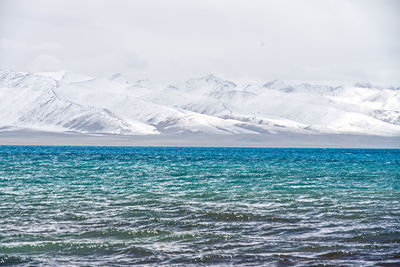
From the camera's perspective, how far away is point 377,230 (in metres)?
21.2

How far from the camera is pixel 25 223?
23.0 m

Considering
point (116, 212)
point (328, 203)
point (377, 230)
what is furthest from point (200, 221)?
point (328, 203)

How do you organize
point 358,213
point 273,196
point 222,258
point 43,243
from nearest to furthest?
1. point 222,258
2. point 43,243
3. point 358,213
4. point 273,196

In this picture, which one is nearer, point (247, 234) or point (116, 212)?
point (247, 234)

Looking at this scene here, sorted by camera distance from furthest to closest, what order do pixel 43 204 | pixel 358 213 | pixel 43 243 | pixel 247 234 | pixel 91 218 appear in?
1. pixel 43 204
2. pixel 358 213
3. pixel 91 218
4. pixel 247 234
5. pixel 43 243

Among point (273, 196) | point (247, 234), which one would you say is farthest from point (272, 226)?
point (273, 196)

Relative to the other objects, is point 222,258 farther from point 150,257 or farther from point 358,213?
point 358,213

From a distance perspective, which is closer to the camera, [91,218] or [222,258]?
[222,258]

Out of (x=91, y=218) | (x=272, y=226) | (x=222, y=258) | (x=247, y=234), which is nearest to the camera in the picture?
(x=222, y=258)

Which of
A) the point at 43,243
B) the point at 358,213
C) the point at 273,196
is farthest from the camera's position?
the point at 273,196

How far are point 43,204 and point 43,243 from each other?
34.8 feet

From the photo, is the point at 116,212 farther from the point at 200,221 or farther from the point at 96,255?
the point at 96,255

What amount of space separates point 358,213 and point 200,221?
23.0 ft

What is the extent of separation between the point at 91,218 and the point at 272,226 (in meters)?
7.10
